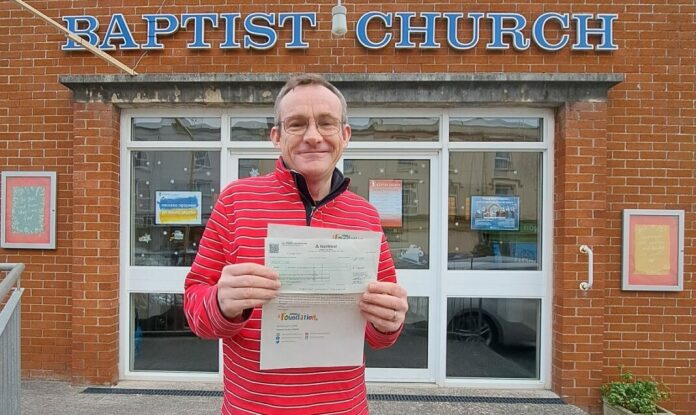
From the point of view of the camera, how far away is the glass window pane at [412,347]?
187 inches

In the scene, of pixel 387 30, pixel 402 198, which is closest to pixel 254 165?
pixel 402 198

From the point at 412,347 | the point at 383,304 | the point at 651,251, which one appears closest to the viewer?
the point at 383,304

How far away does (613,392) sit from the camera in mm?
4180

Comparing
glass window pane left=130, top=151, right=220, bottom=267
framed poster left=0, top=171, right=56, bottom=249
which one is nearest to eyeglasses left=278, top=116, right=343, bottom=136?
glass window pane left=130, top=151, right=220, bottom=267

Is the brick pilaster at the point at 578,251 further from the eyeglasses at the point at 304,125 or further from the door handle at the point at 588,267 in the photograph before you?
the eyeglasses at the point at 304,125

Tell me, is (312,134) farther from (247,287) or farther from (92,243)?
(92,243)

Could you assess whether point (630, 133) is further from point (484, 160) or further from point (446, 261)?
point (446, 261)

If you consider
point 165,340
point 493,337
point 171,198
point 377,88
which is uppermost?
point 377,88

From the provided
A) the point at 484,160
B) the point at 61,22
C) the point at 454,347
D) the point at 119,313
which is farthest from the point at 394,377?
the point at 61,22

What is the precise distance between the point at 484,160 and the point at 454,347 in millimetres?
1970

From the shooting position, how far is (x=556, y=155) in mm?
4586

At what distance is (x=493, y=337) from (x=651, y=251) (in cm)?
173

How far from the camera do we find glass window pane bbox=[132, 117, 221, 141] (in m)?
4.79

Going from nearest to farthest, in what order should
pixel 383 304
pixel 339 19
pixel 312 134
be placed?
1. pixel 383 304
2. pixel 312 134
3. pixel 339 19
